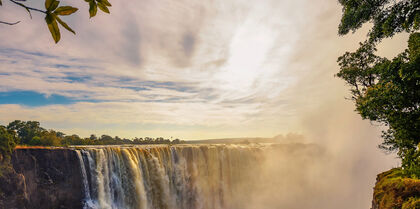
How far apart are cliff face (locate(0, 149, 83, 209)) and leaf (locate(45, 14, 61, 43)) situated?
17098 mm

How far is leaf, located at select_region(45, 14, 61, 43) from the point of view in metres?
0.81

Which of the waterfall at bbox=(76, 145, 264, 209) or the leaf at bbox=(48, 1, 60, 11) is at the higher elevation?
the leaf at bbox=(48, 1, 60, 11)

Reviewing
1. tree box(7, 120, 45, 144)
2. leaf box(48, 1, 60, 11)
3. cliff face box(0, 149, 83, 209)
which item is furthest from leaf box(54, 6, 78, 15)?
tree box(7, 120, 45, 144)

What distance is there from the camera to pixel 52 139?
833 inches

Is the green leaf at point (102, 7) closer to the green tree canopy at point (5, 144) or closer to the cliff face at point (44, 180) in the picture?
Answer: the green tree canopy at point (5, 144)

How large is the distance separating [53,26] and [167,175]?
2069cm

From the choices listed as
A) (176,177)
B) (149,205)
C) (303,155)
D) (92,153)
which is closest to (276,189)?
(303,155)

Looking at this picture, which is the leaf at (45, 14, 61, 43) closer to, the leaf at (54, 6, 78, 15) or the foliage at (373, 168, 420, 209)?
the leaf at (54, 6, 78, 15)

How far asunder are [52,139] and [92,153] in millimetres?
8445

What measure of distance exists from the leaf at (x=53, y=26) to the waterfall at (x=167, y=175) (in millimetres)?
17114

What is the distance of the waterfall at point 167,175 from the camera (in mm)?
15805

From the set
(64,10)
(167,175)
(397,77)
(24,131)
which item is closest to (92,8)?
(64,10)

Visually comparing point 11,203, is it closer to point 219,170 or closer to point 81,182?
point 81,182

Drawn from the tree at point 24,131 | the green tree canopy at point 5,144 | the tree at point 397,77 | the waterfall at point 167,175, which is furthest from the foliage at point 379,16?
the tree at point 24,131
